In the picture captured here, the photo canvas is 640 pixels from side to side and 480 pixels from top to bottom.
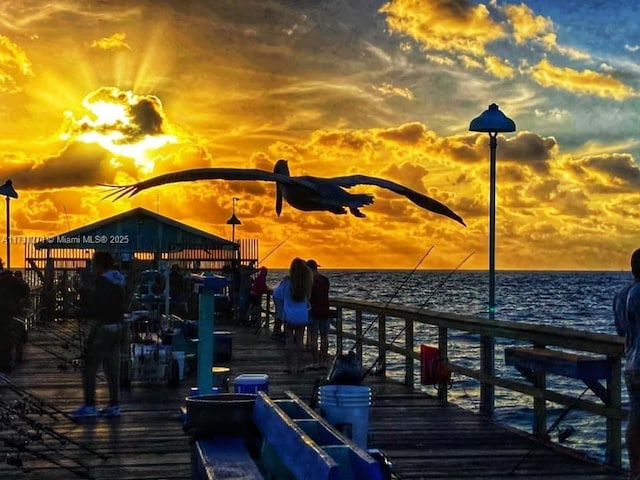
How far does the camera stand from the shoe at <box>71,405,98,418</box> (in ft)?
33.3

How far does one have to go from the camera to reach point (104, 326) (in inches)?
393

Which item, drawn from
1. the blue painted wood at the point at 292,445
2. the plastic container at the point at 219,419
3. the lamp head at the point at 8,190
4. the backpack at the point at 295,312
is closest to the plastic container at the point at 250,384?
the plastic container at the point at 219,419

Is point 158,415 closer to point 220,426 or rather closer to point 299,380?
point 299,380

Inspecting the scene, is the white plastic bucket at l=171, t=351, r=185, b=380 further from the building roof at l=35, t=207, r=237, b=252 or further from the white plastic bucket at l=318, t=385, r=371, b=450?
the building roof at l=35, t=207, r=237, b=252

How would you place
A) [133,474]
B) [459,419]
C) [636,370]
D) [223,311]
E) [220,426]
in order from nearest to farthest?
[220,426] < [636,370] < [133,474] < [459,419] < [223,311]

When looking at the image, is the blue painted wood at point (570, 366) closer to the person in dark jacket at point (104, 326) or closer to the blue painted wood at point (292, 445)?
the blue painted wood at point (292, 445)

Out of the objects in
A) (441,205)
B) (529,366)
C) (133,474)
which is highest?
(441,205)

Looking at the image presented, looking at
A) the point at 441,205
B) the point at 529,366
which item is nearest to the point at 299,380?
the point at 529,366

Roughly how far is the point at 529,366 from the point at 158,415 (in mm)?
4065

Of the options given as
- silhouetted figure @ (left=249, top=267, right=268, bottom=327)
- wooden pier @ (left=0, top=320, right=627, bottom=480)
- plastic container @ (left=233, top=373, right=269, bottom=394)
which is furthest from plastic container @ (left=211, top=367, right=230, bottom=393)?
silhouetted figure @ (left=249, top=267, right=268, bottom=327)

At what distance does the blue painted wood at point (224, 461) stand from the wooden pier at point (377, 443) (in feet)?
8.22

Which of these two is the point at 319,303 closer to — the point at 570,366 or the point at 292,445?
the point at 570,366

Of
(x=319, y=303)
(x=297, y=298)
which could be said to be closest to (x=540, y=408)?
(x=297, y=298)

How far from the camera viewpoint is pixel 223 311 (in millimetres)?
29109
